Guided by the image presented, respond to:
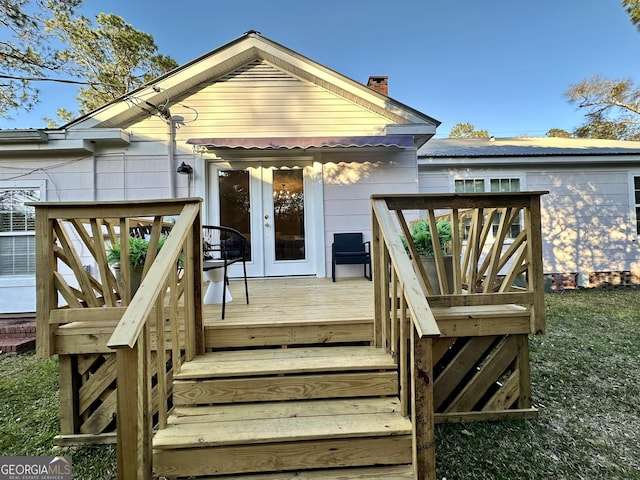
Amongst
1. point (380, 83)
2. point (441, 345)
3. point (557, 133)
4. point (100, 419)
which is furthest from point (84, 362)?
point (557, 133)

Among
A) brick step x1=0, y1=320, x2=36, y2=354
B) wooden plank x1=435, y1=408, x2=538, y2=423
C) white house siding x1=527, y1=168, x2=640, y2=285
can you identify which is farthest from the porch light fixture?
white house siding x1=527, y1=168, x2=640, y2=285

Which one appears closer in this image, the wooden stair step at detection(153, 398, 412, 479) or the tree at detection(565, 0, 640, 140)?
the wooden stair step at detection(153, 398, 412, 479)

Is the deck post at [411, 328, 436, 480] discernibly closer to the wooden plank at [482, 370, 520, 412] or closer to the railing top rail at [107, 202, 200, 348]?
the wooden plank at [482, 370, 520, 412]

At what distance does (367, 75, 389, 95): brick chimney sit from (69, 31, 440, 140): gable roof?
4.02ft

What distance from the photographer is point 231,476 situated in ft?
5.51

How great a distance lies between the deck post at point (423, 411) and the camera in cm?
150

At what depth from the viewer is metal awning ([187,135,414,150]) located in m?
4.23

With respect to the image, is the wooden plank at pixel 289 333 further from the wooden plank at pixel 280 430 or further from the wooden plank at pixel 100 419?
the wooden plank at pixel 100 419

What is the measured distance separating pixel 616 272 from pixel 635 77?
1331cm

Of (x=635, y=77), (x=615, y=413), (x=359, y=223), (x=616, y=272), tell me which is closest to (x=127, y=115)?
(x=359, y=223)

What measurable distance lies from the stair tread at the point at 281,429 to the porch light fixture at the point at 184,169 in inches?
150

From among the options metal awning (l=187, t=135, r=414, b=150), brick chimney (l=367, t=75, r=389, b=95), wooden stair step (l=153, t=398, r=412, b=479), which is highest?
brick chimney (l=367, t=75, r=389, b=95)

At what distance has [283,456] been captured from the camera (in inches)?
65.2

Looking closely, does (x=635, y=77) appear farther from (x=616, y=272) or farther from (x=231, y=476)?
(x=231, y=476)
